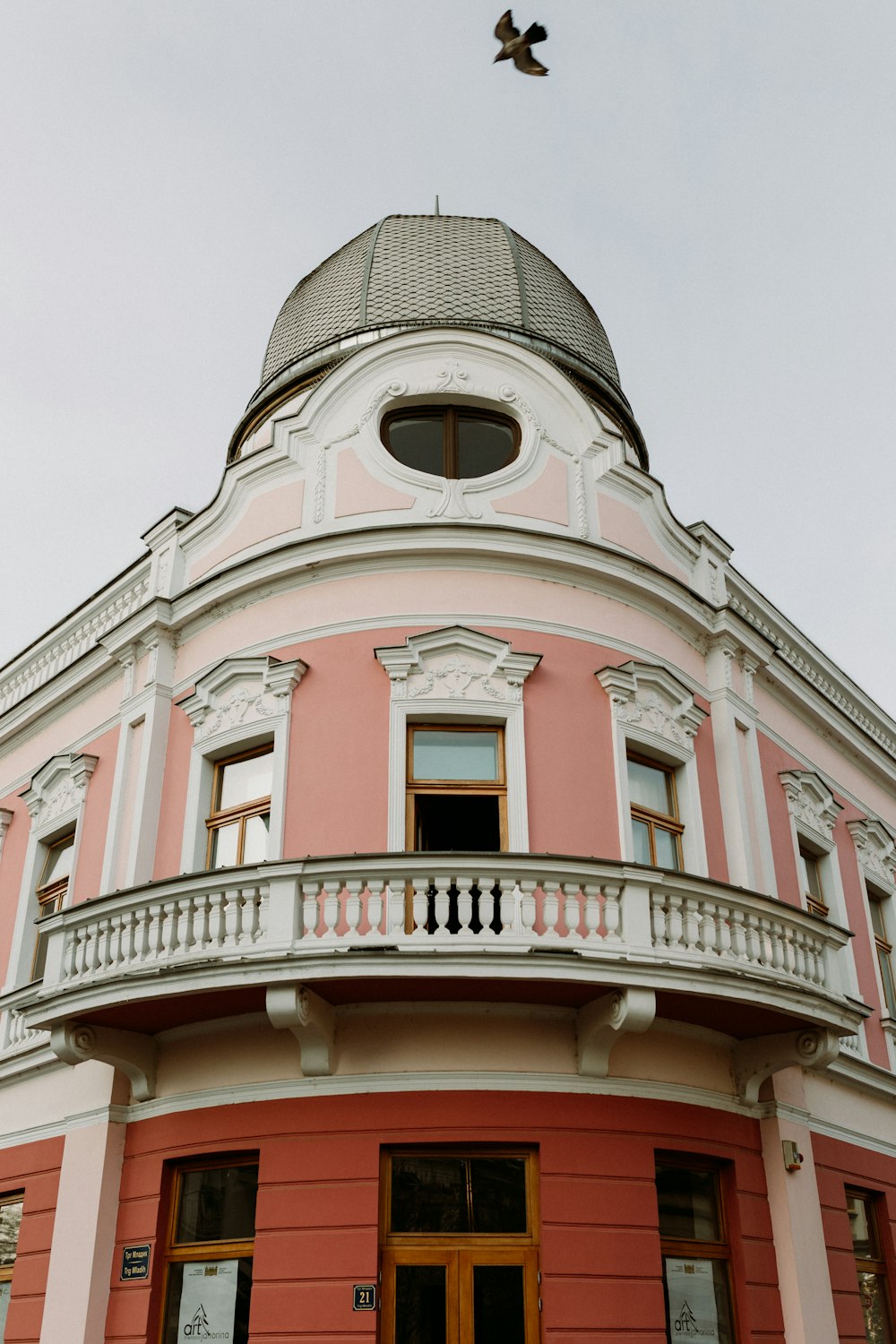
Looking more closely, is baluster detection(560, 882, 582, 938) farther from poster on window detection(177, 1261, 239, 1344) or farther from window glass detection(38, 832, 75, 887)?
window glass detection(38, 832, 75, 887)

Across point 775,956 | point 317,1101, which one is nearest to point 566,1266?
point 317,1101

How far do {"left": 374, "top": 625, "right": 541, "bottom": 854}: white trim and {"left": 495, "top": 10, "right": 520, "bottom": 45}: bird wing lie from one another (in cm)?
548

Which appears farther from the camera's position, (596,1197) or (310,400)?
(310,400)

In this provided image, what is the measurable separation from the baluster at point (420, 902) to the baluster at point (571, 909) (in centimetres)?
106

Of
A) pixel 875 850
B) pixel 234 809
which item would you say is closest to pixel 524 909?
pixel 234 809

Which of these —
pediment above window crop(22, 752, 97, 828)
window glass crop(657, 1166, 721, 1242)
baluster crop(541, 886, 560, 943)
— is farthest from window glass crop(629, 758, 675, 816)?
pediment above window crop(22, 752, 97, 828)

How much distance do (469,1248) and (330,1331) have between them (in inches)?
44.9

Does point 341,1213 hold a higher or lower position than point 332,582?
lower

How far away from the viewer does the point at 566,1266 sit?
9375 mm

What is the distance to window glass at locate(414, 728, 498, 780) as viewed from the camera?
11445 mm

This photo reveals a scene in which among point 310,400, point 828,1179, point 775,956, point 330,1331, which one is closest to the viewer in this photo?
point 330,1331

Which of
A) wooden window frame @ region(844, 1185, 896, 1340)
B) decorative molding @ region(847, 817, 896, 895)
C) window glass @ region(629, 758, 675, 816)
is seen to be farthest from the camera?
decorative molding @ region(847, 817, 896, 895)

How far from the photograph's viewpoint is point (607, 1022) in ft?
32.1

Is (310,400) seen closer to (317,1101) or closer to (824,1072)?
(317,1101)
